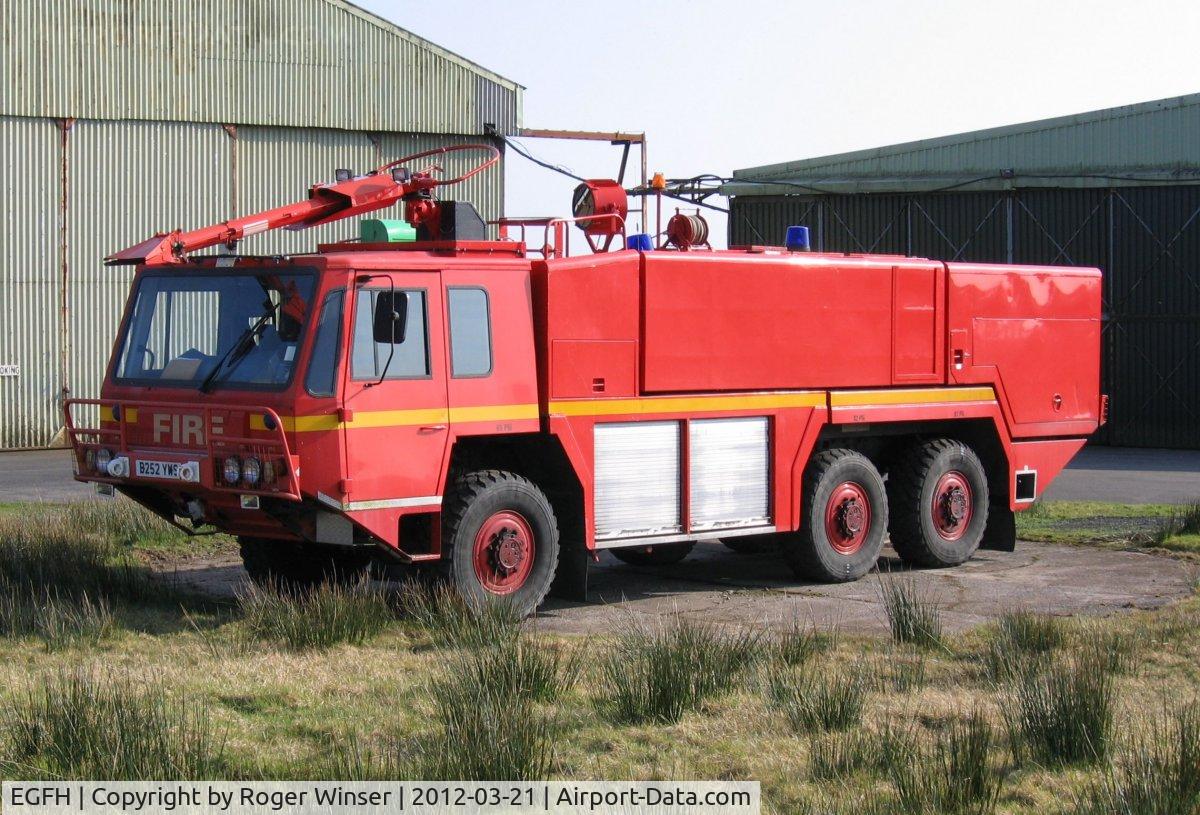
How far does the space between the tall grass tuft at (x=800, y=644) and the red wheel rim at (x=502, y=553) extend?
6.28ft

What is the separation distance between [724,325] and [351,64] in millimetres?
17267

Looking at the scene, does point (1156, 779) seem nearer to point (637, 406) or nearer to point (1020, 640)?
point (1020, 640)

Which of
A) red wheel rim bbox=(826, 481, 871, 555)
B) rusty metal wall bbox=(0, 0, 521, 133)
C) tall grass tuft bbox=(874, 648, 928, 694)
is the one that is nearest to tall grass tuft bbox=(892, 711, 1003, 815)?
tall grass tuft bbox=(874, 648, 928, 694)


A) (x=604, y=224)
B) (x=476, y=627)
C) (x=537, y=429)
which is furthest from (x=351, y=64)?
(x=476, y=627)

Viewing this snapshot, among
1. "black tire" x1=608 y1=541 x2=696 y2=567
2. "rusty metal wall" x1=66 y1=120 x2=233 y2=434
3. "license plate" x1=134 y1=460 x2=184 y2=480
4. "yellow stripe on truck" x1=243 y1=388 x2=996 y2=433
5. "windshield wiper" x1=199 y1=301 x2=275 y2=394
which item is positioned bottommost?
"black tire" x1=608 y1=541 x2=696 y2=567

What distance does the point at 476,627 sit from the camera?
966 cm

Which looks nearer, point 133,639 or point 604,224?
point 133,639

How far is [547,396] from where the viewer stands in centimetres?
1133

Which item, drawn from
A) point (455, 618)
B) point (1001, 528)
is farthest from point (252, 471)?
point (1001, 528)

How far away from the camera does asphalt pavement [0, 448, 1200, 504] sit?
64.4 feet

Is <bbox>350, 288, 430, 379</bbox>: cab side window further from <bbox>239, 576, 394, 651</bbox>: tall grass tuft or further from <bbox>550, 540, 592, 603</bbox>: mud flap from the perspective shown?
<bbox>550, 540, 592, 603</bbox>: mud flap

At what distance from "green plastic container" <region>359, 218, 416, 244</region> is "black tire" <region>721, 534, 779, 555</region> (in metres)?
3.58

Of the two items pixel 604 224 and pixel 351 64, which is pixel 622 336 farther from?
pixel 351 64

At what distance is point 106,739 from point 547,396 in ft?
16.7
